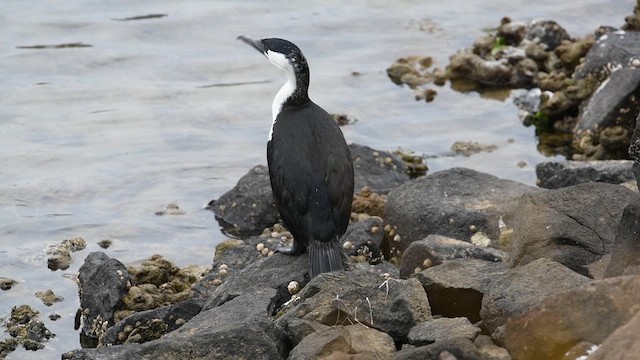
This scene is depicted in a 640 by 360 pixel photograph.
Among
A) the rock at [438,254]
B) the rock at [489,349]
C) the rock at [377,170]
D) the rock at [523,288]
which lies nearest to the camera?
the rock at [489,349]

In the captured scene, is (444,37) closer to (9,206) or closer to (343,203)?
(9,206)

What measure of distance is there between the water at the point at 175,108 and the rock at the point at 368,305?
2.59 metres

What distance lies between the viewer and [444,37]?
15.6 metres

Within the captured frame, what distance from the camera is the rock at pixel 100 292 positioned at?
8.57m

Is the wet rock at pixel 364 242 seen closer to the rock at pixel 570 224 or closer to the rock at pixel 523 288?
the rock at pixel 570 224

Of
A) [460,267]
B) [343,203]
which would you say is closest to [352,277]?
[460,267]

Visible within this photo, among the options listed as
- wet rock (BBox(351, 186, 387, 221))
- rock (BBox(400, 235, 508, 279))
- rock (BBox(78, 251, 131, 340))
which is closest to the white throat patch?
rock (BBox(400, 235, 508, 279))

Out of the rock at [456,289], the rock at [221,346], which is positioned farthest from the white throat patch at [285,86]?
the rock at [221,346]

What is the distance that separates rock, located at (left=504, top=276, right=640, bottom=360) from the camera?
201 inches

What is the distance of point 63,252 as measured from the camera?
10.2 metres

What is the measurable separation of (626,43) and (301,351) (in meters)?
7.64

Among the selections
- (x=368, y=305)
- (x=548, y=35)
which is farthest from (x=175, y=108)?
(x=368, y=305)

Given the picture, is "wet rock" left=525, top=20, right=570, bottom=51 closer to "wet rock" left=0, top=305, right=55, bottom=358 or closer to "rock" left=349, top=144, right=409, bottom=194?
"rock" left=349, top=144, right=409, bottom=194

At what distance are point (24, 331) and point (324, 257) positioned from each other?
2.13m
